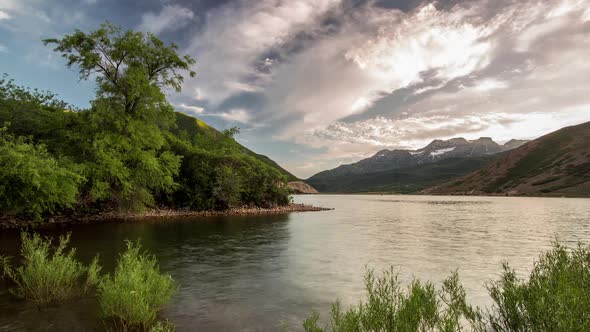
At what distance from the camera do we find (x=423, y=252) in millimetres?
21438

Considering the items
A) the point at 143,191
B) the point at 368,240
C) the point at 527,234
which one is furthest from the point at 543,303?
the point at 143,191

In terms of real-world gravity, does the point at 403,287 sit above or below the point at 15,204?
below

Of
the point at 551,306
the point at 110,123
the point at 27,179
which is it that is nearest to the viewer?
the point at 551,306

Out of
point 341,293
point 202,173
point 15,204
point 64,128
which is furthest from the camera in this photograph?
point 202,173

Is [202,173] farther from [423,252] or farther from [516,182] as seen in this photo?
[516,182]

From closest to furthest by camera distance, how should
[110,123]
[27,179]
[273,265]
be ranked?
[273,265]
[27,179]
[110,123]

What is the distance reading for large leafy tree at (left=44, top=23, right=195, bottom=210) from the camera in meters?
35.3

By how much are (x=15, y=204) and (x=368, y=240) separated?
27834mm

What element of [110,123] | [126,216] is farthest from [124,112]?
[126,216]

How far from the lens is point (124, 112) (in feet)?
124

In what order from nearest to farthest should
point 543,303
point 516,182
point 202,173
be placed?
point 543,303 < point 202,173 < point 516,182

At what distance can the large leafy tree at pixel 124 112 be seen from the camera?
35.3 meters

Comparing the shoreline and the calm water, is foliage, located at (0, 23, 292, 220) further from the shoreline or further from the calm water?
the calm water

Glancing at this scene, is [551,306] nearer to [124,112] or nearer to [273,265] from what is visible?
[273,265]
